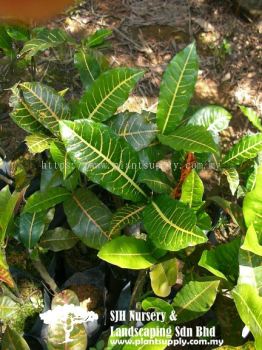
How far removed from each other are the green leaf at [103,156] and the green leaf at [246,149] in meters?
0.32

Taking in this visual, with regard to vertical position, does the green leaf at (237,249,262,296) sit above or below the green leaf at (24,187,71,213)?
above

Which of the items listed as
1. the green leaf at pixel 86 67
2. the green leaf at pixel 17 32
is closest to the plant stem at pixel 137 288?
the green leaf at pixel 86 67

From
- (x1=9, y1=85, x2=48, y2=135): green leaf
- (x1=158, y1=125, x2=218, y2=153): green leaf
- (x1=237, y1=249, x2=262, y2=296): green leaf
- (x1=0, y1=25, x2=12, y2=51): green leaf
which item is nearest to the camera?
(x1=237, y1=249, x2=262, y2=296): green leaf

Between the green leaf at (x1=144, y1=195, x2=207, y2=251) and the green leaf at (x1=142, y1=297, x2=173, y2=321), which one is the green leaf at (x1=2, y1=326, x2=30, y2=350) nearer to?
the green leaf at (x1=142, y1=297, x2=173, y2=321)

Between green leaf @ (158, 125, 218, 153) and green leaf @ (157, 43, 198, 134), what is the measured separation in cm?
5

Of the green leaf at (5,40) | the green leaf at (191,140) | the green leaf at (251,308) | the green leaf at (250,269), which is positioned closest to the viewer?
the green leaf at (251,308)

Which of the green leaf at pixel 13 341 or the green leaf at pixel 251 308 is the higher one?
the green leaf at pixel 251 308

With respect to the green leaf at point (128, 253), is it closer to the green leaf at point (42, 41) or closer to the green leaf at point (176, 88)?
the green leaf at point (176, 88)

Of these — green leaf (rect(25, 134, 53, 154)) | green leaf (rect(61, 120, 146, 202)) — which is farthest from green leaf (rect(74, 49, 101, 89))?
green leaf (rect(61, 120, 146, 202))

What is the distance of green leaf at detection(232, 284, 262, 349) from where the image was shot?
931mm

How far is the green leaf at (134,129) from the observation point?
1.28 metres

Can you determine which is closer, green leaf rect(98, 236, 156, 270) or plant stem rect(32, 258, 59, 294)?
green leaf rect(98, 236, 156, 270)

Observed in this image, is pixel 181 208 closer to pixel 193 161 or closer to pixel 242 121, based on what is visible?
pixel 193 161

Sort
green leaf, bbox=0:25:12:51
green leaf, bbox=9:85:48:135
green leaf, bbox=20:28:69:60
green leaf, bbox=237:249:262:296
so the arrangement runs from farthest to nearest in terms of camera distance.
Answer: green leaf, bbox=0:25:12:51 → green leaf, bbox=20:28:69:60 → green leaf, bbox=9:85:48:135 → green leaf, bbox=237:249:262:296
